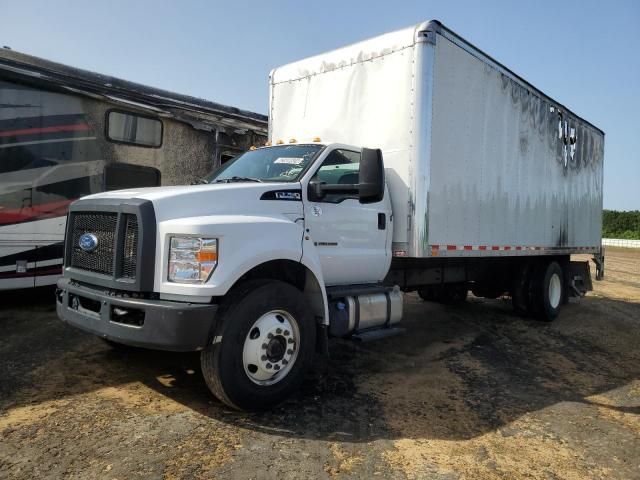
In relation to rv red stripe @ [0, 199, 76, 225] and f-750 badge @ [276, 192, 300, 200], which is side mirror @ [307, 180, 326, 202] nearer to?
f-750 badge @ [276, 192, 300, 200]

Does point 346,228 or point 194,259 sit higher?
point 346,228

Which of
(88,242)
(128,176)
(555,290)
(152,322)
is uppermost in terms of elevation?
(128,176)

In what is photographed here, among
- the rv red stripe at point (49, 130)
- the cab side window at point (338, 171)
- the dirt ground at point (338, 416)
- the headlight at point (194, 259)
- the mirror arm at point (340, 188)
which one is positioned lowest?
the dirt ground at point (338, 416)

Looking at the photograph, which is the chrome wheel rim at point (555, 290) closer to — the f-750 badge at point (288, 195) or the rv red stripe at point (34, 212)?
the f-750 badge at point (288, 195)

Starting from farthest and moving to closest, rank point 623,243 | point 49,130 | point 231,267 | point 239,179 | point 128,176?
point 623,243 → point 128,176 → point 49,130 → point 239,179 → point 231,267

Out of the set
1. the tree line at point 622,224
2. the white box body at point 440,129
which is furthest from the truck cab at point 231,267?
the tree line at point 622,224

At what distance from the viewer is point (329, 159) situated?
16.1 feet

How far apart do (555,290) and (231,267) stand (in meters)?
7.08

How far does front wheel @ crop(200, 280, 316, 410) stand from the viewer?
3643 millimetres

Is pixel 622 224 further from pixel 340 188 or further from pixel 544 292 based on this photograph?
pixel 340 188

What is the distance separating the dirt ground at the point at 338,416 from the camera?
312 centimetres

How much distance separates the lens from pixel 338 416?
12.8 ft

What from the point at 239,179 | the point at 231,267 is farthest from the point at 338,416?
the point at 239,179

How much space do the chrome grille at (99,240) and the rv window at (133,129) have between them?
3.30 m
